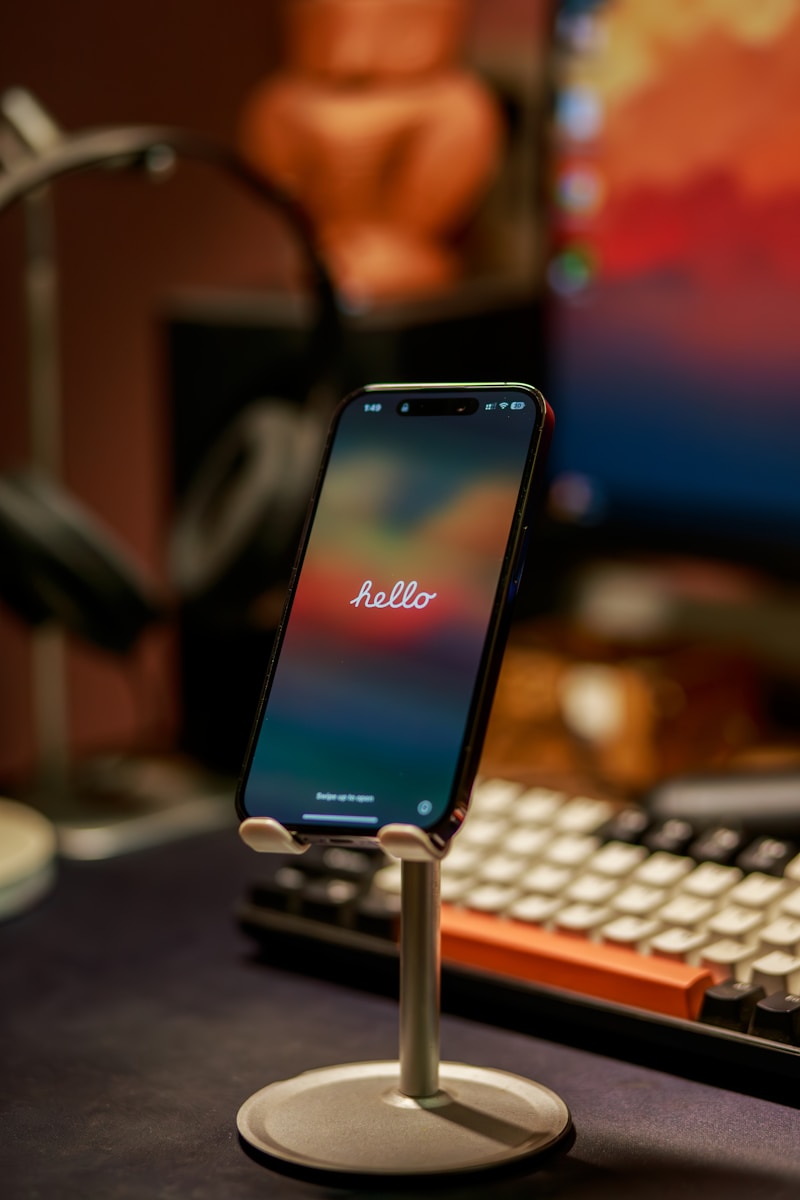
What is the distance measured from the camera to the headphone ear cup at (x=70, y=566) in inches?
33.5

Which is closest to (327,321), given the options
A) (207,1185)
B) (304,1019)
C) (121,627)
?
(121,627)

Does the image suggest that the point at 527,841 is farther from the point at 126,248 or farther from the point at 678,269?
the point at 126,248

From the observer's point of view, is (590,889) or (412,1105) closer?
(412,1105)

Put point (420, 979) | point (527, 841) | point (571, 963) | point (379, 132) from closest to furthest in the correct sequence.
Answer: point (420, 979) < point (571, 963) < point (527, 841) < point (379, 132)

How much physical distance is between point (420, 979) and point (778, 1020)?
5.5 inches

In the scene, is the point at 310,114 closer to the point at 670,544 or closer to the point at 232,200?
the point at 232,200

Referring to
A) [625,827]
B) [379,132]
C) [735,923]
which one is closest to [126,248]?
[379,132]

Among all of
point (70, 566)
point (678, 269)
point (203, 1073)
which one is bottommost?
point (203, 1073)

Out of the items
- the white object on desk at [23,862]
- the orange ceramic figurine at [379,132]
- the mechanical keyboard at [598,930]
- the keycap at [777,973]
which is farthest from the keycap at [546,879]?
the orange ceramic figurine at [379,132]

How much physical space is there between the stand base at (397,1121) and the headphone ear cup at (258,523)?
376 mm

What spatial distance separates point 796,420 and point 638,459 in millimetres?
126

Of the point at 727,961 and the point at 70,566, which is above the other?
the point at 70,566

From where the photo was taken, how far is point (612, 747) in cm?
99

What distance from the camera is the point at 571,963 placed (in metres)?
0.62
